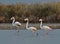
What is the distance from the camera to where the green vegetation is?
2664cm

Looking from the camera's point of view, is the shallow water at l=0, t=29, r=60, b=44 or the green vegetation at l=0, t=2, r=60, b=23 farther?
the green vegetation at l=0, t=2, r=60, b=23

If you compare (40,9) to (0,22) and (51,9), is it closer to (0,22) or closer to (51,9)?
(51,9)

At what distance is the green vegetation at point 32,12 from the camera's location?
26641 millimetres

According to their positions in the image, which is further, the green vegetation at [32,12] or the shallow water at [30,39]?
the green vegetation at [32,12]

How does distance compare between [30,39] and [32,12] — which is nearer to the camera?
[30,39]

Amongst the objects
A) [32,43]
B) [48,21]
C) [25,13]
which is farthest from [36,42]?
[25,13]

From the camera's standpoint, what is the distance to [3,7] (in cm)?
2928

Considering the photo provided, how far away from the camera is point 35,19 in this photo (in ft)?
86.2

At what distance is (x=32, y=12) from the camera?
28.3 m

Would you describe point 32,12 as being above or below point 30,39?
below

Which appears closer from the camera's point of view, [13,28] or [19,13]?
[13,28]

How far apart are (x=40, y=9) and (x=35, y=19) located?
2658mm
